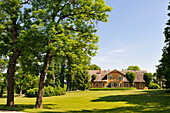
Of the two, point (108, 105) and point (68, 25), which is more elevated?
point (68, 25)

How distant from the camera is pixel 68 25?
2088cm

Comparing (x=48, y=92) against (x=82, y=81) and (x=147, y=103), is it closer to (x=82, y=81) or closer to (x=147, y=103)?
(x=82, y=81)

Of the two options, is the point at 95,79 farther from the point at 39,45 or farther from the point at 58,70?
the point at 39,45

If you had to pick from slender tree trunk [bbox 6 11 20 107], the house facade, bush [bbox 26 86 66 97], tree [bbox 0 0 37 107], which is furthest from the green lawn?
the house facade

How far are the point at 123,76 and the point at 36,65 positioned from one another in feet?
177

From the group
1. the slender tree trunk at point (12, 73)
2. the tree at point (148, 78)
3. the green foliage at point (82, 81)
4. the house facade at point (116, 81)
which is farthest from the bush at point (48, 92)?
the tree at point (148, 78)

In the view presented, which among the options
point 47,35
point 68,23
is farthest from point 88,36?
point 47,35

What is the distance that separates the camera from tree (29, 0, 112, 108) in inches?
691

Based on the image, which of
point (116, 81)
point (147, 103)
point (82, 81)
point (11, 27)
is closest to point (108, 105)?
point (147, 103)

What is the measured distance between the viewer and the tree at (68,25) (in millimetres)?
17562

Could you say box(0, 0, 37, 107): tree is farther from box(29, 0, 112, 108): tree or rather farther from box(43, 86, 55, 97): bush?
box(43, 86, 55, 97): bush

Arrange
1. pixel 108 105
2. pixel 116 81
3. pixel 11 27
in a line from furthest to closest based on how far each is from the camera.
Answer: pixel 116 81, pixel 108 105, pixel 11 27

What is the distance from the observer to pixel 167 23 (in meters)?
25.0

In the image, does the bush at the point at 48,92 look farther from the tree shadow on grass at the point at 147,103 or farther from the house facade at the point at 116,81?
the house facade at the point at 116,81
